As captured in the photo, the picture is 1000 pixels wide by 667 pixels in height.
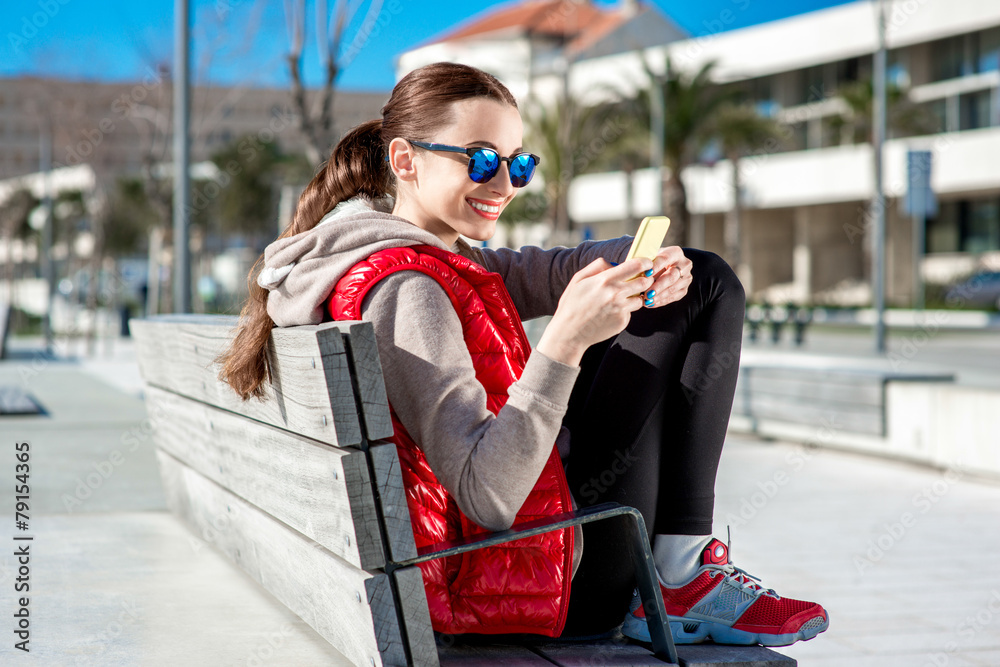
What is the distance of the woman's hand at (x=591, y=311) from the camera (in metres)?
1.84

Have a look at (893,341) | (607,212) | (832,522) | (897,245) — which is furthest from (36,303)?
(832,522)

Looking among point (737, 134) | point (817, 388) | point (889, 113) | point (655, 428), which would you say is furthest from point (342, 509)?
point (889, 113)

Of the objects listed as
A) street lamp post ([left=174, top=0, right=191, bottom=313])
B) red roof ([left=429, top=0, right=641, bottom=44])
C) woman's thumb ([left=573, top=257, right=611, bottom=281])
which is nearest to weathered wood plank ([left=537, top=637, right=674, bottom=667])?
woman's thumb ([left=573, top=257, right=611, bottom=281])

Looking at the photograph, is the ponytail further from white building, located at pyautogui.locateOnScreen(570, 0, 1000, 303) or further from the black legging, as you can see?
white building, located at pyautogui.locateOnScreen(570, 0, 1000, 303)

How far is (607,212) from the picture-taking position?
172ft

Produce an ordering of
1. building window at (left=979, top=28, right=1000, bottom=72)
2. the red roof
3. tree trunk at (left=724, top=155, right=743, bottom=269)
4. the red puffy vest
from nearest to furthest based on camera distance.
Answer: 1. the red puffy vest
2. building window at (left=979, top=28, right=1000, bottom=72)
3. tree trunk at (left=724, top=155, right=743, bottom=269)
4. the red roof

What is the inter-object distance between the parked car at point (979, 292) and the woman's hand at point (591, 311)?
117 feet

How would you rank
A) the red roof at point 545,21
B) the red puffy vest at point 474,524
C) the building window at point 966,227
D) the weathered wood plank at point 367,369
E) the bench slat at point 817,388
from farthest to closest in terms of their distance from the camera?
the red roof at point 545,21, the building window at point 966,227, the bench slat at point 817,388, the red puffy vest at point 474,524, the weathered wood plank at point 367,369

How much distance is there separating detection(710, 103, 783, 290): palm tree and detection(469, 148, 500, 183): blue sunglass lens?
115 feet

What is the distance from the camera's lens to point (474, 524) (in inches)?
79.9

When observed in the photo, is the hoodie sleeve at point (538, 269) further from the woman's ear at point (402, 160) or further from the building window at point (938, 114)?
the building window at point (938, 114)

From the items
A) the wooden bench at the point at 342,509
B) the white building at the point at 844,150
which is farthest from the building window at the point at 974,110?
the wooden bench at the point at 342,509

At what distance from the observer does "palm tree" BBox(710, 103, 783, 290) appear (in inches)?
1492

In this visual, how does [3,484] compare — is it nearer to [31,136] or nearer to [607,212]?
[607,212]
